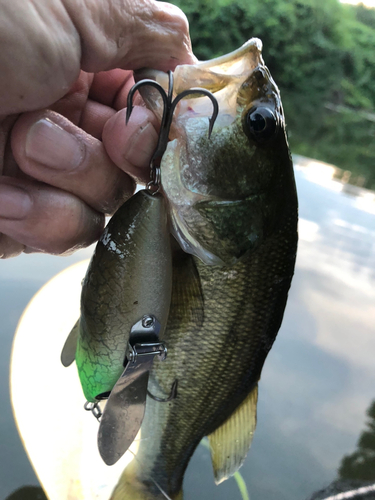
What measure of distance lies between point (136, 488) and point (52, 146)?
763 mm

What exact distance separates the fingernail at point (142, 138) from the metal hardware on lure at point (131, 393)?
0.23m

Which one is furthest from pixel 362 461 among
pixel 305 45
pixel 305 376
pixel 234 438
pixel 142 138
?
pixel 305 45

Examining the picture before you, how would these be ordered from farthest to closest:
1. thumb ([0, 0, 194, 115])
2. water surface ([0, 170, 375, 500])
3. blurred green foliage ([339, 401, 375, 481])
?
blurred green foliage ([339, 401, 375, 481]), water surface ([0, 170, 375, 500]), thumb ([0, 0, 194, 115])

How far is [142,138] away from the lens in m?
0.52

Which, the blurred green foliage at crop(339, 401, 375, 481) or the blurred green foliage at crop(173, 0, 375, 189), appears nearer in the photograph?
the blurred green foliage at crop(339, 401, 375, 481)

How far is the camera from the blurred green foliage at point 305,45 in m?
11.0

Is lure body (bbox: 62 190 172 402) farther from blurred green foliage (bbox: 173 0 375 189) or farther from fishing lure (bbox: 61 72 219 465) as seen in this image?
blurred green foliage (bbox: 173 0 375 189)

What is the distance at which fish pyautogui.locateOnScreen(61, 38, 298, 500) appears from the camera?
50 centimetres

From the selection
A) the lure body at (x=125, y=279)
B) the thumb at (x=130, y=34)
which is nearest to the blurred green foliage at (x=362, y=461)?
the lure body at (x=125, y=279)

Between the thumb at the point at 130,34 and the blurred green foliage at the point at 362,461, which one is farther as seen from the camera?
the blurred green foliage at the point at 362,461

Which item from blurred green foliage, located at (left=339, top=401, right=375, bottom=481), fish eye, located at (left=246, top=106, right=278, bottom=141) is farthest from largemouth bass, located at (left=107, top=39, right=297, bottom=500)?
blurred green foliage, located at (left=339, top=401, right=375, bottom=481)

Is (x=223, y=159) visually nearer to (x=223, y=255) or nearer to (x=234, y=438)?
(x=223, y=255)

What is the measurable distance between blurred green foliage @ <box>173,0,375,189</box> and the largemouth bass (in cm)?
910

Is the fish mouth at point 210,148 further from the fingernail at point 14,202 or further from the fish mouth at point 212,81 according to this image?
the fingernail at point 14,202
